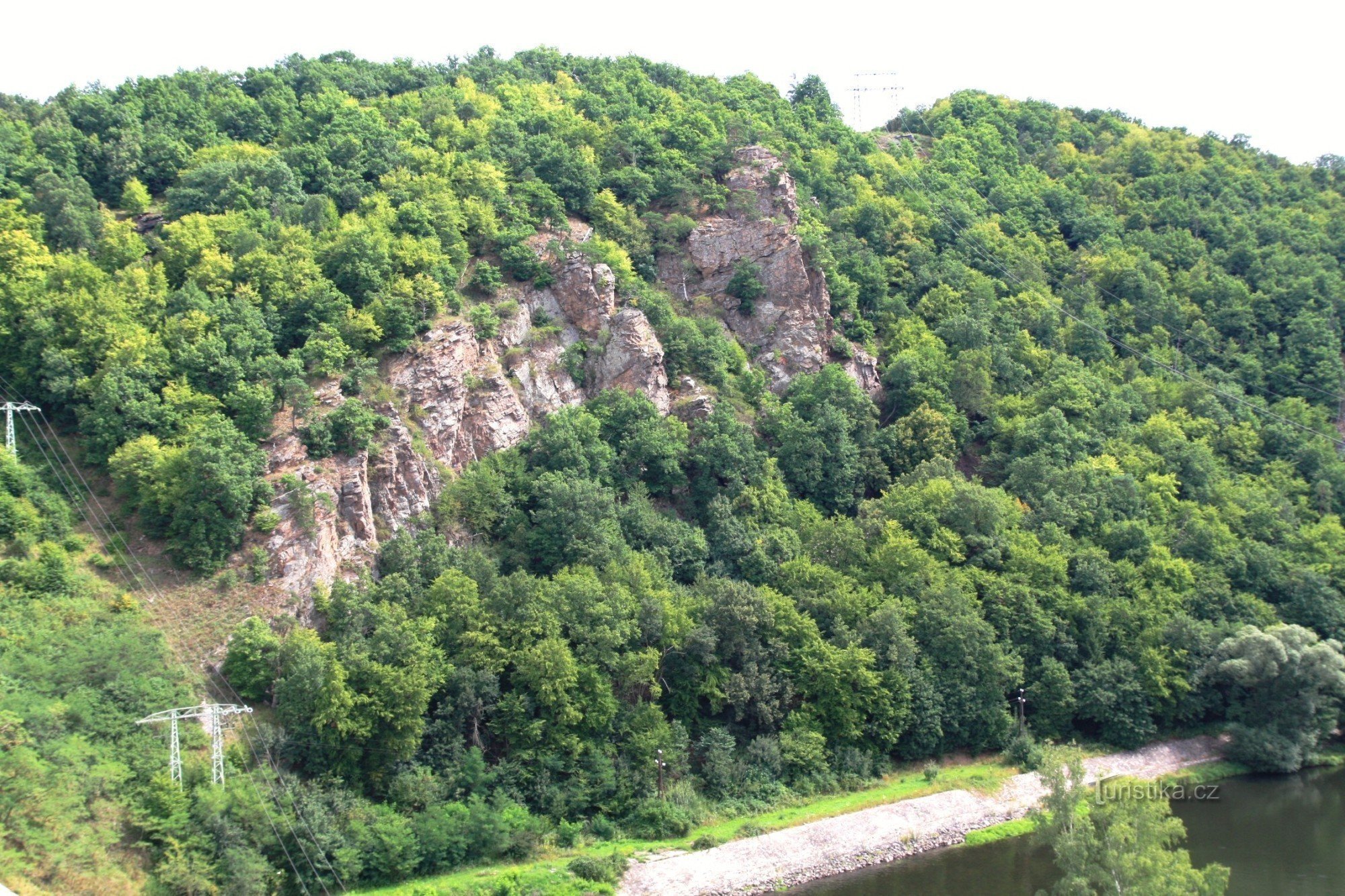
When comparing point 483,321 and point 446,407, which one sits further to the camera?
point 483,321

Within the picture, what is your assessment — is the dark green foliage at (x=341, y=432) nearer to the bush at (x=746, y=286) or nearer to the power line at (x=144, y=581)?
the power line at (x=144, y=581)

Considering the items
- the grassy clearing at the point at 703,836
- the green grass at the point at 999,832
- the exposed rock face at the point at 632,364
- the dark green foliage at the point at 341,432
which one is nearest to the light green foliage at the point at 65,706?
the grassy clearing at the point at 703,836

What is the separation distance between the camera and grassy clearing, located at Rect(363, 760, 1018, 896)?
38344mm

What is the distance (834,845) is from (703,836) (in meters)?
5.37

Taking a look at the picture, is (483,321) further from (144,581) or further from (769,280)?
(144,581)

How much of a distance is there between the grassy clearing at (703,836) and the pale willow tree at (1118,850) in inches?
543

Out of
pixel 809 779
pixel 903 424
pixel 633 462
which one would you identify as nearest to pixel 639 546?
pixel 633 462

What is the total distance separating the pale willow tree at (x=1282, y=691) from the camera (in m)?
51.2

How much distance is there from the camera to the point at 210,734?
3878 centimetres

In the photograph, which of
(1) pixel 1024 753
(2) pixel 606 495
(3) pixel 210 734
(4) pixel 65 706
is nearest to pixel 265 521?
(3) pixel 210 734

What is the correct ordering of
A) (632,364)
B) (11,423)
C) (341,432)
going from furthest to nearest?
(632,364), (341,432), (11,423)

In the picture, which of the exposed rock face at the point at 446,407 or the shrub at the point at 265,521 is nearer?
the shrub at the point at 265,521

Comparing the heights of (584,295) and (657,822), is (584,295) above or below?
above

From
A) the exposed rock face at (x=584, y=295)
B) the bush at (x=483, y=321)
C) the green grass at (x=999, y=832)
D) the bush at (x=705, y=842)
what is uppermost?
the exposed rock face at (x=584, y=295)
